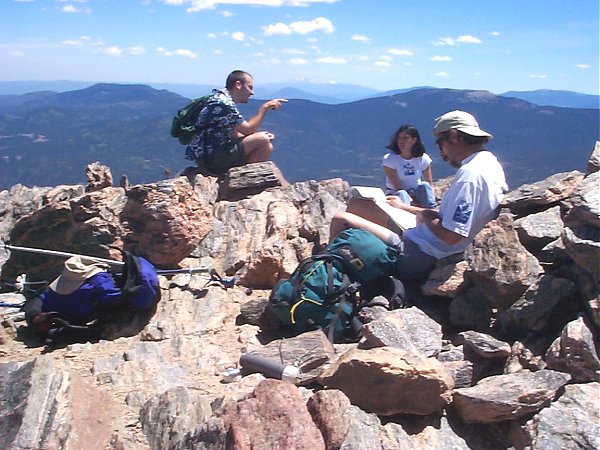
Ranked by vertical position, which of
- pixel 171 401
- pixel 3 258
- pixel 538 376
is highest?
pixel 538 376

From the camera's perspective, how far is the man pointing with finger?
14.7 m

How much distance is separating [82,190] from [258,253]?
23.3 feet

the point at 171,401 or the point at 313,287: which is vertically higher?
the point at 313,287

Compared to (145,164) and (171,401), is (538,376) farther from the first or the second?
(145,164)

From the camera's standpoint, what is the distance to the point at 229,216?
12.5 m

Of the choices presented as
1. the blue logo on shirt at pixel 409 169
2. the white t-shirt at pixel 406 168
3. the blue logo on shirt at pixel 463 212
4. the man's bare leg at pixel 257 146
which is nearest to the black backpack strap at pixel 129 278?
the blue logo on shirt at pixel 463 212

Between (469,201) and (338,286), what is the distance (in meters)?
2.07

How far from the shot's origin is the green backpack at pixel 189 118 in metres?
15.1

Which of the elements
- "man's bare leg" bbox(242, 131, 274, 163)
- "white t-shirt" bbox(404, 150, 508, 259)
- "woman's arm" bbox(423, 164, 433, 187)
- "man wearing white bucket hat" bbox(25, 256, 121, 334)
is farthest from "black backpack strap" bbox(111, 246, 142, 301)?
"man's bare leg" bbox(242, 131, 274, 163)

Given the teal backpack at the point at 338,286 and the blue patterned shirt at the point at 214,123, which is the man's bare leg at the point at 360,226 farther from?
the blue patterned shirt at the point at 214,123

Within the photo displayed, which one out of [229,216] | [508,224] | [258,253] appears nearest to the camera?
[508,224]

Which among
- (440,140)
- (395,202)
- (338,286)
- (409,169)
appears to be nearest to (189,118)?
(409,169)

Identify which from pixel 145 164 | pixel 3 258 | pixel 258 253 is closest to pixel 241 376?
pixel 258 253

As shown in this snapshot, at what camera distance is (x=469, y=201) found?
752 cm
